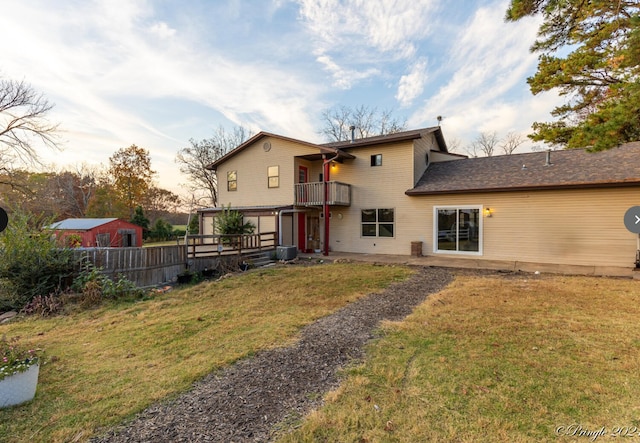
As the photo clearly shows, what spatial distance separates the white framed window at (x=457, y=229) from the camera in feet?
39.9

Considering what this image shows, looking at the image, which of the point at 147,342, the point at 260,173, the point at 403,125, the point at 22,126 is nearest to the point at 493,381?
the point at 147,342

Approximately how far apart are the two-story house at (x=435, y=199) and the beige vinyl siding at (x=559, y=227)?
0.10 ft

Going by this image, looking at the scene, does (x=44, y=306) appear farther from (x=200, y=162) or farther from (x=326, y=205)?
(x=200, y=162)

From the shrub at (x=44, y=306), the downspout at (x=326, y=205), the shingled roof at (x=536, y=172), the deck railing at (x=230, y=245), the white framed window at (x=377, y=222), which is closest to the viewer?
the shrub at (x=44, y=306)

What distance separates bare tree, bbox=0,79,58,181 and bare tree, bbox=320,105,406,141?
23.9 m

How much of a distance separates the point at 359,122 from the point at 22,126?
1059 inches

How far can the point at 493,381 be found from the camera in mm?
3039

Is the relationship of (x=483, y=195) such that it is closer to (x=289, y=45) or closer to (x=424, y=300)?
(x=424, y=300)

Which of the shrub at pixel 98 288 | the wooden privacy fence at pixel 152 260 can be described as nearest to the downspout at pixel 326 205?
the wooden privacy fence at pixel 152 260

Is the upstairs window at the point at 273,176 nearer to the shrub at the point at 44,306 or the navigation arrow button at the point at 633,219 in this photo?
the shrub at the point at 44,306

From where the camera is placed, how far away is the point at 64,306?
6.54m

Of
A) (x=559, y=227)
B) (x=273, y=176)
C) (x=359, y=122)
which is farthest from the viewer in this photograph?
(x=359, y=122)

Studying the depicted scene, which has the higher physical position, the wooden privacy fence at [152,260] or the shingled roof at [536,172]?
the shingled roof at [536,172]

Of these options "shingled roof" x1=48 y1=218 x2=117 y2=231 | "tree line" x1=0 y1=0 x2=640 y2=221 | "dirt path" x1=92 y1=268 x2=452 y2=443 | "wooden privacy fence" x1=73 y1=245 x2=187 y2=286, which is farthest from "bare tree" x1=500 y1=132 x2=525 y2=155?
"shingled roof" x1=48 y1=218 x2=117 y2=231
